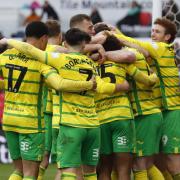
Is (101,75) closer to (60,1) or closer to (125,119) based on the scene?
(125,119)

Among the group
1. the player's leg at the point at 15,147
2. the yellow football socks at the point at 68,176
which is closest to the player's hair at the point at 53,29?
the player's leg at the point at 15,147

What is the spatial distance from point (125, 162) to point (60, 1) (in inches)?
671

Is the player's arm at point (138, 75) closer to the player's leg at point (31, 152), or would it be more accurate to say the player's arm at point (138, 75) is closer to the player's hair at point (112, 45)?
the player's hair at point (112, 45)

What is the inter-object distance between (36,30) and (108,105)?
1312mm

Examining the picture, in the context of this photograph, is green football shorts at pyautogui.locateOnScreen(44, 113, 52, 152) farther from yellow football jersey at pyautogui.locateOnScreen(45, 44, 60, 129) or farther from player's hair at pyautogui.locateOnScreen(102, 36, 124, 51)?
player's hair at pyautogui.locateOnScreen(102, 36, 124, 51)

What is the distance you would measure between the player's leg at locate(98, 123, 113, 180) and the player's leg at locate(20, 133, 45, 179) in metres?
0.89

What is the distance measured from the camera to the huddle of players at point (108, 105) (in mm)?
9164

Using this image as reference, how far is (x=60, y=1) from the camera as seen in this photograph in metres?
26.6

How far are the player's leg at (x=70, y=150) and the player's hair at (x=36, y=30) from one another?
1.11 meters

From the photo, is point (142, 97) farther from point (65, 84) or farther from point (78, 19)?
point (65, 84)

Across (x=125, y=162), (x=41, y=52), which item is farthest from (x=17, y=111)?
(x=125, y=162)

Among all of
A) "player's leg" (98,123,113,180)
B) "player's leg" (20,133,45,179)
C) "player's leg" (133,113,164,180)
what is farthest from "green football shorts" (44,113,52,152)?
"player's leg" (20,133,45,179)

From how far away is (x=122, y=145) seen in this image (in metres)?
9.98

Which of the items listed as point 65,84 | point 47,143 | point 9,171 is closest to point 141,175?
point 47,143
